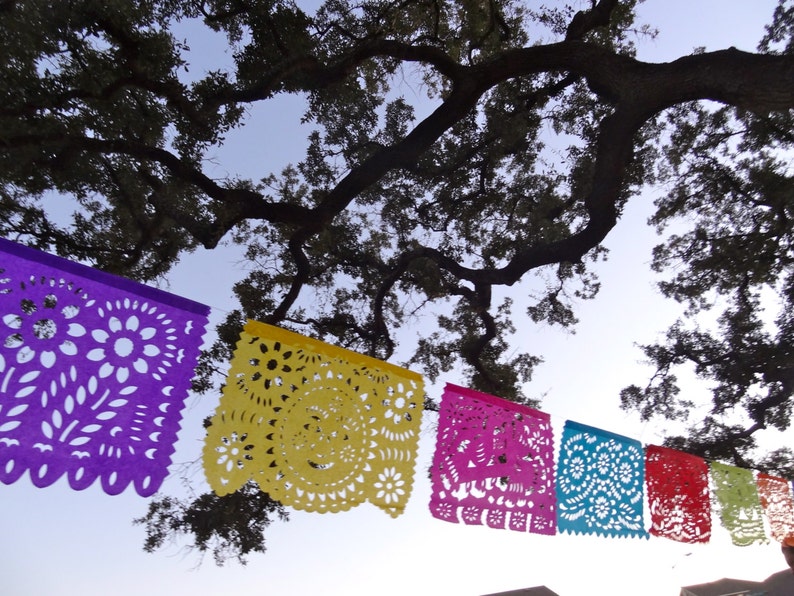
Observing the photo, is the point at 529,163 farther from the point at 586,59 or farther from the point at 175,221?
the point at 175,221

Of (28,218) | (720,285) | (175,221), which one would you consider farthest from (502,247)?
(28,218)

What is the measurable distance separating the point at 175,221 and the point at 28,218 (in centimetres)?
132

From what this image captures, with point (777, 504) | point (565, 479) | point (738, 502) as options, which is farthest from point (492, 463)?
point (777, 504)

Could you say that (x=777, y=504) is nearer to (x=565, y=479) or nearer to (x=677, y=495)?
(x=677, y=495)

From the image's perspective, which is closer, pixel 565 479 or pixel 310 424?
pixel 310 424

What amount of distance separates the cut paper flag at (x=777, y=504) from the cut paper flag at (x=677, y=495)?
1.16 meters

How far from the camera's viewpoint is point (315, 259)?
647 centimetres

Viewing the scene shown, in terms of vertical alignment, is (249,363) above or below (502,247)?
below

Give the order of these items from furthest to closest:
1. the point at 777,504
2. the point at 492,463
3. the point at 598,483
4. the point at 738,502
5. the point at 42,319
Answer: the point at 777,504 → the point at 738,502 → the point at 598,483 → the point at 492,463 → the point at 42,319

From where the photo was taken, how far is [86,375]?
2.27 meters

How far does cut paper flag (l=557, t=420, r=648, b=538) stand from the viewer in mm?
3832

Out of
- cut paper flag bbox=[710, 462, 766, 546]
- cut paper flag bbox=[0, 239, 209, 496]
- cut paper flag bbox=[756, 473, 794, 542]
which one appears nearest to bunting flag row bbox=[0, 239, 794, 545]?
cut paper flag bbox=[0, 239, 209, 496]

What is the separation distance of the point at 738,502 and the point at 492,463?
3.32 m

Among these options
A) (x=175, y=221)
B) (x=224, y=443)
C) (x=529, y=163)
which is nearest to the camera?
(x=224, y=443)
